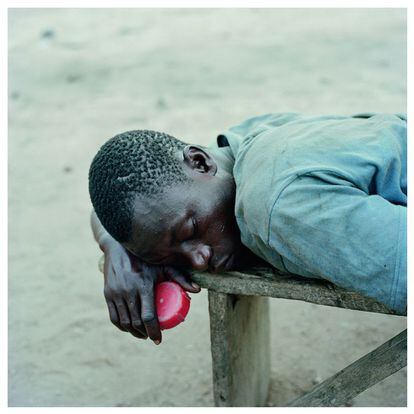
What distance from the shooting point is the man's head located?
2.04 metres

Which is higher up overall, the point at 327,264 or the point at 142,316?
the point at 327,264

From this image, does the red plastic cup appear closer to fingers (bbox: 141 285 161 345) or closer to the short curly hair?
fingers (bbox: 141 285 161 345)

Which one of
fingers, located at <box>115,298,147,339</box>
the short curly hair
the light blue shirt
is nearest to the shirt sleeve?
the light blue shirt

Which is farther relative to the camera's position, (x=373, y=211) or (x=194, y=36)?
(x=194, y=36)

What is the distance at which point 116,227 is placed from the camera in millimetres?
2088

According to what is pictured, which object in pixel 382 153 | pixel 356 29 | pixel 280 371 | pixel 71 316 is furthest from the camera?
pixel 356 29

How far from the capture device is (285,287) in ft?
6.77

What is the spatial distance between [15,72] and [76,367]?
16.4 ft

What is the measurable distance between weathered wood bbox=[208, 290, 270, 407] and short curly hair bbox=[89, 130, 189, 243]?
463 millimetres

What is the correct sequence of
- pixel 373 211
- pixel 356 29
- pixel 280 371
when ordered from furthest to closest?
pixel 356 29, pixel 280 371, pixel 373 211

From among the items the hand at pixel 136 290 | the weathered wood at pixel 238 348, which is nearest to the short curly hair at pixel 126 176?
the hand at pixel 136 290

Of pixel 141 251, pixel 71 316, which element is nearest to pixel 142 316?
pixel 141 251

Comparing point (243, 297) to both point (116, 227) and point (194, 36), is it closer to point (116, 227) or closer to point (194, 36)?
point (116, 227)

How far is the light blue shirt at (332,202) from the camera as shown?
5.65 ft
